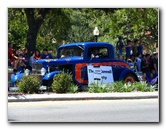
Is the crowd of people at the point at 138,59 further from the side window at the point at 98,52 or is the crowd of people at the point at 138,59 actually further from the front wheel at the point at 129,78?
the side window at the point at 98,52

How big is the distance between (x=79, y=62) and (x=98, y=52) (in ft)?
2.73

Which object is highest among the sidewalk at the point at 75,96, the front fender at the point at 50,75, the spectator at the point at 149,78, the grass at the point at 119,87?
the front fender at the point at 50,75

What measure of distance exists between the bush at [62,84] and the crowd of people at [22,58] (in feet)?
4.04

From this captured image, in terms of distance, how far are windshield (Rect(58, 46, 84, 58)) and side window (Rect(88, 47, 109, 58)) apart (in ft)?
0.94

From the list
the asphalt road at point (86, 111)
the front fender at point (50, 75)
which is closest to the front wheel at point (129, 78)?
the front fender at point (50, 75)

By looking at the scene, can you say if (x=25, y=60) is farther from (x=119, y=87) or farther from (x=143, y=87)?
(x=143, y=87)

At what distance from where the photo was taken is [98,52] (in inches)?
618

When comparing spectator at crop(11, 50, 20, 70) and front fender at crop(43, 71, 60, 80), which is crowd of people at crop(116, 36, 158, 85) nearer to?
front fender at crop(43, 71, 60, 80)

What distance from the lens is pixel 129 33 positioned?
25062 mm

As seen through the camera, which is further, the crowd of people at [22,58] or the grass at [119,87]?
the grass at [119,87]

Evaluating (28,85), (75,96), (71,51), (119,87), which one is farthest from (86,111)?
(71,51)

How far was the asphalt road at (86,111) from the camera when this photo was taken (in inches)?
402

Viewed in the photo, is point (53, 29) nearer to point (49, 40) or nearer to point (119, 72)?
point (49, 40)
